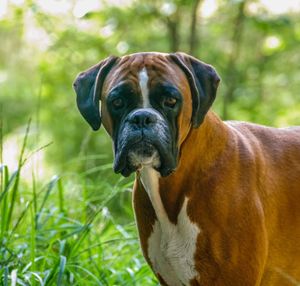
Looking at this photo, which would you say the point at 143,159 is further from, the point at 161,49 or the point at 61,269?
the point at 161,49

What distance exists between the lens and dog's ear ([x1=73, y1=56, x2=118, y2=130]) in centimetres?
378

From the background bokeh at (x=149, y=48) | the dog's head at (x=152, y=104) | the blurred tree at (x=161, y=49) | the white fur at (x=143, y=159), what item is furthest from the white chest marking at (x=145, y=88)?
the blurred tree at (x=161, y=49)

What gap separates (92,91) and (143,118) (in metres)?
0.49

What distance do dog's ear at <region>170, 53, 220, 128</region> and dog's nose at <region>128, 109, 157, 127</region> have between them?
0.28 m

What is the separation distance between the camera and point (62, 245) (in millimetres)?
4695

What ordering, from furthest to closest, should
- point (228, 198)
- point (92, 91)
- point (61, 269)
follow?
point (61, 269) → point (92, 91) → point (228, 198)

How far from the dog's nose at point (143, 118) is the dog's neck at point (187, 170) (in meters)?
0.31

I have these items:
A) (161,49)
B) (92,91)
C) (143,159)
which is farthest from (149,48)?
(143,159)

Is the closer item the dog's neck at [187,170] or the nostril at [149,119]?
the nostril at [149,119]

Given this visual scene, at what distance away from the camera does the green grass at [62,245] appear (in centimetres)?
Result: 449

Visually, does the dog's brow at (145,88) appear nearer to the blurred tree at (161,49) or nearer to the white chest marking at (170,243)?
the white chest marking at (170,243)

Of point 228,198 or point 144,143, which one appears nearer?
point 144,143

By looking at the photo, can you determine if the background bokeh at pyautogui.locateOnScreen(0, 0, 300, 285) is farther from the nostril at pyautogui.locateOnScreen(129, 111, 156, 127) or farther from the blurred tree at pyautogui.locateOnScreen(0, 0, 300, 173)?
the nostril at pyautogui.locateOnScreen(129, 111, 156, 127)

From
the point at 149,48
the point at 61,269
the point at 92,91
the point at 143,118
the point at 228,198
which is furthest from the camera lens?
the point at 149,48
